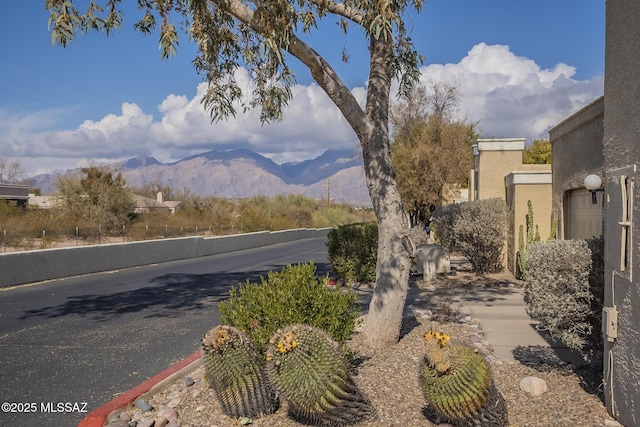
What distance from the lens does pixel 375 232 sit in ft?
45.4

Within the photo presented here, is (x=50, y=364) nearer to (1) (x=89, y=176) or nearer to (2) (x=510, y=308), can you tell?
(2) (x=510, y=308)

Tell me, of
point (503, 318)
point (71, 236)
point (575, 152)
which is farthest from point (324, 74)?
point (71, 236)

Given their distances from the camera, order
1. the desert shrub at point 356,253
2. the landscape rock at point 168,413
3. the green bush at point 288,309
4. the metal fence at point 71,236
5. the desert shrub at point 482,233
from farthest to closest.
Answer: the metal fence at point 71,236
the desert shrub at point 482,233
the desert shrub at point 356,253
the green bush at point 288,309
the landscape rock at point 168,413

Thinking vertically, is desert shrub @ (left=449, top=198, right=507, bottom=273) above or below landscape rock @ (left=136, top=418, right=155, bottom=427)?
above

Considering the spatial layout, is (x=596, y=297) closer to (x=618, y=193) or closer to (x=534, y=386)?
(x=534, y=386)

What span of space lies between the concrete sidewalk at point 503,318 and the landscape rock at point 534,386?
111 cm

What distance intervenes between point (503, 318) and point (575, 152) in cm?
418

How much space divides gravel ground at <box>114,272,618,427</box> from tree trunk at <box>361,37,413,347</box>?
33 centimetres

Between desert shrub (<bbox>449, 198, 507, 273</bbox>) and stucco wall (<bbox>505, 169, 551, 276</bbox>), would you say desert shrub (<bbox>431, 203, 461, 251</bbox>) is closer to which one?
desert shrub (<bbox>449, 198, 507, 273</bbox>)

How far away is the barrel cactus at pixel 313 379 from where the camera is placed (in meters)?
4.28

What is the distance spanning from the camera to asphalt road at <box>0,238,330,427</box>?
5.73 metres

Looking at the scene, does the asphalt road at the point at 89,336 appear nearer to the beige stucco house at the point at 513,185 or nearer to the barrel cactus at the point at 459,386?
the barrel cactus at the point at 459,386

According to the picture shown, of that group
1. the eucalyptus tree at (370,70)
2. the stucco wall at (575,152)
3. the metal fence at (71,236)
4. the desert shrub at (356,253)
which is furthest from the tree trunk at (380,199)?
the metal fence at (71,236)

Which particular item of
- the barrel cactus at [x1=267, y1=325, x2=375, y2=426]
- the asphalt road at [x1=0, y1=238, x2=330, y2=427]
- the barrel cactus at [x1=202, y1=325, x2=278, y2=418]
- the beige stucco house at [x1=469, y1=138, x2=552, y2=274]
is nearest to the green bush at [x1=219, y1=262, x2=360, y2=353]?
the barrel cactus at [x1=202, y1=325, x2=278, y2=418]
